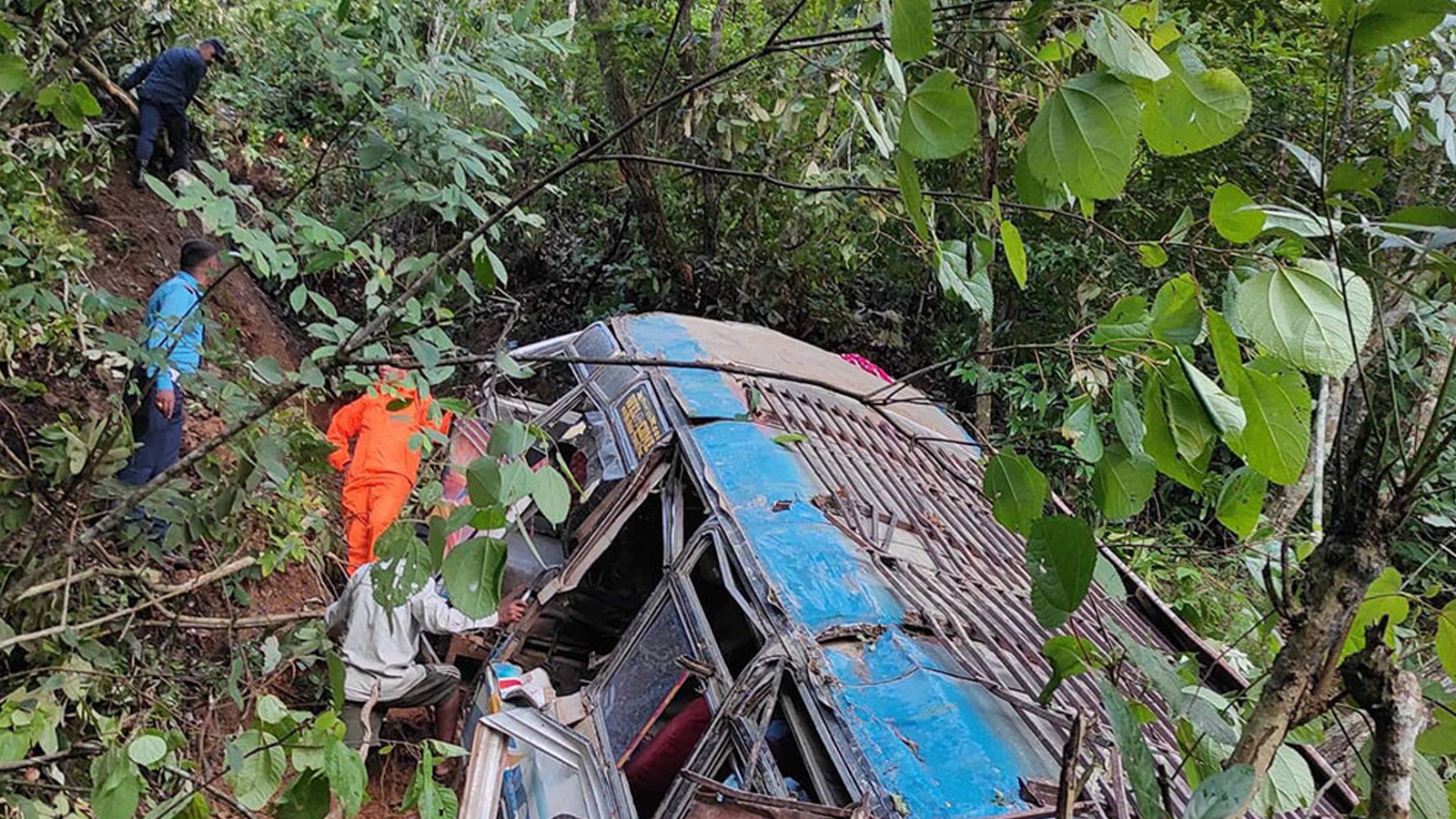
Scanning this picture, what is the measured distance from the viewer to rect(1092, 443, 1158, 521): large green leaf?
113 cm

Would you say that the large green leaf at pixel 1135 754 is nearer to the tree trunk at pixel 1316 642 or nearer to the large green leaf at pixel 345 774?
the tree trunk at pixel 1316 642

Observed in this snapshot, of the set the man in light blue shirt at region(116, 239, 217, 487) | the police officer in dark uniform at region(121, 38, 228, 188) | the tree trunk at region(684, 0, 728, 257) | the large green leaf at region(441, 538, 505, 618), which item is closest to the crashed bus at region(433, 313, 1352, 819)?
the large green leaf at region(441, 538, 505, 618)

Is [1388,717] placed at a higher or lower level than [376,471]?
higher

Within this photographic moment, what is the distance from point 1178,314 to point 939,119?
36cm

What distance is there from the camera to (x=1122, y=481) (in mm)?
1155

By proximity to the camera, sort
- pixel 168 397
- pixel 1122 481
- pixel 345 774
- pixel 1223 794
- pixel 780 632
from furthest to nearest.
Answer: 1. pixel 168 397
2. pixel 780 632
3. pixel 345 774
4. pixel 1122 481
5. pixel 1223 794

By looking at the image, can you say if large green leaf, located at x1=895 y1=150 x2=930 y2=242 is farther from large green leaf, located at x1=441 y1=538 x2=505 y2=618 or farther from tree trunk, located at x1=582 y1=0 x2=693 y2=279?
tree trunk, located at x1=582 y1=0 x2=693 y2=279

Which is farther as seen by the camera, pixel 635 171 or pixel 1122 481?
pixel 635 171

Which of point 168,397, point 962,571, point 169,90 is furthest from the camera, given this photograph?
point 169,90

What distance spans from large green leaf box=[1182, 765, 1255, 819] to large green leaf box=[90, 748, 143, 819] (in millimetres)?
1428

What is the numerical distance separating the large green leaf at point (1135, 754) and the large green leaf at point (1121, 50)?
63 centimetres

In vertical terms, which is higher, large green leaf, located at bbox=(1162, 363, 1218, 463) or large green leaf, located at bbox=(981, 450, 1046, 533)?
large green leaf, located at bbox=(1162, 363, 1218, 463)

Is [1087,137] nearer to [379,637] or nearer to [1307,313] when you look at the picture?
[1307,313]

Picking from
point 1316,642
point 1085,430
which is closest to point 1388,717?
point 1316,642
